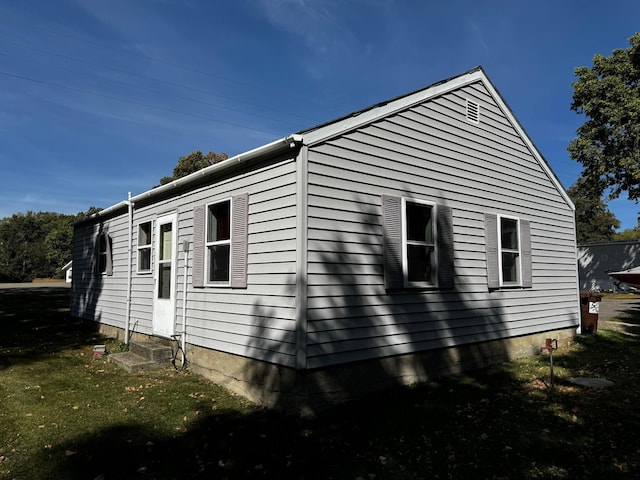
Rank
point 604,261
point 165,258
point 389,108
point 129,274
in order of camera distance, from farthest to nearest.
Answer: point 604,261 < point 129,274 < point 165,258 < point 389,108

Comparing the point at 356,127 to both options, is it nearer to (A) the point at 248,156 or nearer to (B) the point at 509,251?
(A) the point at 248,156

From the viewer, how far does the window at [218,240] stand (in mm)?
6962

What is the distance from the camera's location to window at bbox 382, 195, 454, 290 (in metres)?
6.15

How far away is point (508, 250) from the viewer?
8352 millimetres

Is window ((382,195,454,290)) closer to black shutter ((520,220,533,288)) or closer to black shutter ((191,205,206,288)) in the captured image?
black shutter ((520,220,533,288))

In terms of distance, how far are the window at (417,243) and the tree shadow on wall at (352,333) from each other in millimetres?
161

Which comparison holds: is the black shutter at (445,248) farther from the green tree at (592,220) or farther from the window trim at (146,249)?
the green tree at (592,220)

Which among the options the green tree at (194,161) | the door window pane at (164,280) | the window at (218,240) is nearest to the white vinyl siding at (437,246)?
the window at (218,240)

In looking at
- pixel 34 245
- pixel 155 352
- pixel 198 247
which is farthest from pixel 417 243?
pixel 34 245

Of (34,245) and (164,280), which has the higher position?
(34,245)

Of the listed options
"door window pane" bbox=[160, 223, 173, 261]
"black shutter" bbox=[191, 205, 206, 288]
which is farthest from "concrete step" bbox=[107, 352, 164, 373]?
"door window pane" bbox=[160, 223, 173, 261]

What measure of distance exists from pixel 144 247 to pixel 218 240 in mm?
2830

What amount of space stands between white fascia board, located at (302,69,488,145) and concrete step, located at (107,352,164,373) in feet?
15.5

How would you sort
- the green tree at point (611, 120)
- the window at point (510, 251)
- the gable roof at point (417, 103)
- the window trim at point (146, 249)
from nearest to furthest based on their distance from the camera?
the gable roof at point (417, 103), the window at point (510, 251), the window trim at point (146, 249), the green tree at point (611, 120)
